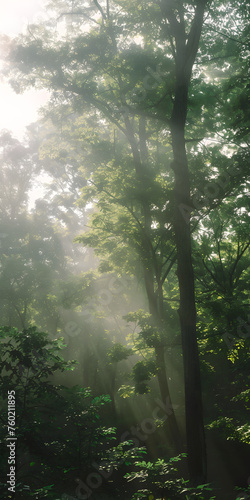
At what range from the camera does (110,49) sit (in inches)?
444

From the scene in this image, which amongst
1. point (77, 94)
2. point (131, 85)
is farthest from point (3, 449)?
point (77, 94)

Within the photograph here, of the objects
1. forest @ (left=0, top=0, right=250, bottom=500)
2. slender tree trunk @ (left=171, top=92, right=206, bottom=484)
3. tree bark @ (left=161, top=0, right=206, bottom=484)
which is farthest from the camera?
tree bark @ (left=161, top=0, right=206, bottom=484)

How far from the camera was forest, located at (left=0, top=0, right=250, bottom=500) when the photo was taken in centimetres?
374

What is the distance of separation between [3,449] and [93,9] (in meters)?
16.3

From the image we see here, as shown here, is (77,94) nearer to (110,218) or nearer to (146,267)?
(110,218)

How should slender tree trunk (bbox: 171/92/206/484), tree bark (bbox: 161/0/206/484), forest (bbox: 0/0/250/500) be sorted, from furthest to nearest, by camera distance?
tree bark (bbox: 161/0/206/484) → slender tree trunk (bbox: 171/92/206/484) → forest (bbox: 0/0/250/500)

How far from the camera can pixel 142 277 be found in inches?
469

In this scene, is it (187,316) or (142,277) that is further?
(142,277)

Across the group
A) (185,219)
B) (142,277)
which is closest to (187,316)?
(185,219)

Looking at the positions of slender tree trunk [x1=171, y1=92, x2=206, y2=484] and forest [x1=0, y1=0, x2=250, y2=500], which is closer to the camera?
forest [x1=0, y1=0, x2=250, y2=500]

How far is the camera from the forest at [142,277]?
3.74 metres

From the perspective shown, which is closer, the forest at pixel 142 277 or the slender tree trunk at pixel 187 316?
the forest at pixel 142 277

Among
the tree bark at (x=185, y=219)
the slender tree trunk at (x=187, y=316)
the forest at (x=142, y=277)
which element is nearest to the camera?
the forest at (x=142, y=277)

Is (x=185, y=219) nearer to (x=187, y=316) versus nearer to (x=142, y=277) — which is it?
(x=187, y=316)
